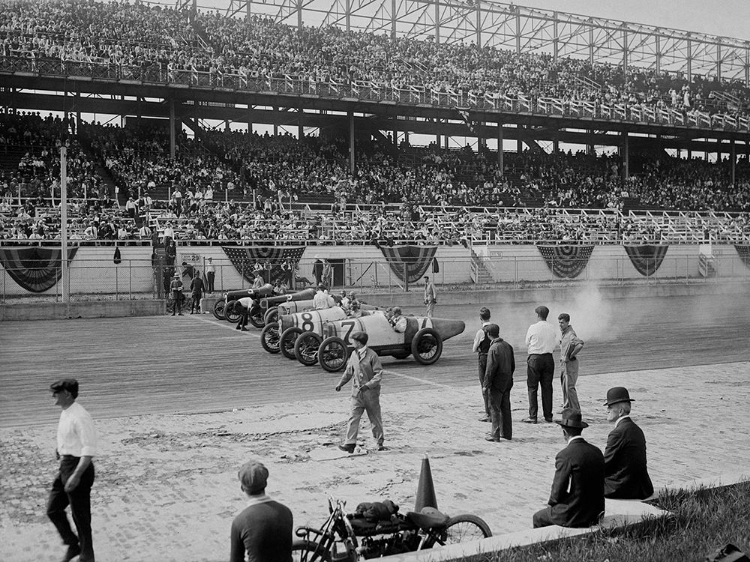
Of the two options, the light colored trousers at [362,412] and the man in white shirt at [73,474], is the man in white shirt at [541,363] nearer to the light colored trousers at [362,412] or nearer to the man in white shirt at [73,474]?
the light colored trousers at [362,412]

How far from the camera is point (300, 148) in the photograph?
47969 millimetres

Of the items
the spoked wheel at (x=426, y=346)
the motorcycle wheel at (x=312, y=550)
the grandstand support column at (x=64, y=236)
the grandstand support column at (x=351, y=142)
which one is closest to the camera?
the motorcycle wheel at (x=312, y=550)

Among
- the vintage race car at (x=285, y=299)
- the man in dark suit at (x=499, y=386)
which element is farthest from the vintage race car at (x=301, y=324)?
the man in dark suit at (x=499, y=386)

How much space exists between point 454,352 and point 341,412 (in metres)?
7.82

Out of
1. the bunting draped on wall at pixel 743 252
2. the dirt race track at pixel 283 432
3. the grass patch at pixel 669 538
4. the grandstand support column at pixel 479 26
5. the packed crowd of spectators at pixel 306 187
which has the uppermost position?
the grandstand support column at pixel 479 26

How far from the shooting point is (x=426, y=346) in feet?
57.6

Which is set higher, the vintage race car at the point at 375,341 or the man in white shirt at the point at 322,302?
the man in white shirt at the point at 322,302

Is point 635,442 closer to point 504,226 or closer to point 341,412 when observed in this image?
point 341,412

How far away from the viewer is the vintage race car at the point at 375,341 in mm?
16500

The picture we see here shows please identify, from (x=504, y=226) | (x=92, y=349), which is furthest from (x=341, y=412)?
(x=504, y=226)

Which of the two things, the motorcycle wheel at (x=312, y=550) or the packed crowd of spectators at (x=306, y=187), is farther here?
the packed crowd of spectators at (x=306, y=187)

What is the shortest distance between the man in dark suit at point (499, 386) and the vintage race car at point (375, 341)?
6055 mm

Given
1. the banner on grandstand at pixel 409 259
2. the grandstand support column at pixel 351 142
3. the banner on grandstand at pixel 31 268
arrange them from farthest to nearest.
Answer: the grandstand support column at pixel 351 142
the banner on grandstand at pixel 409 259
the banner on grandstand at pixel 31 268

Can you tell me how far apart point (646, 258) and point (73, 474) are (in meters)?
40.3
